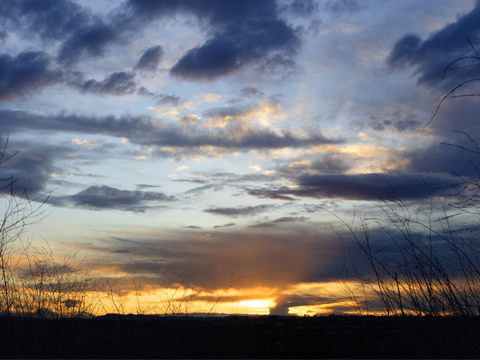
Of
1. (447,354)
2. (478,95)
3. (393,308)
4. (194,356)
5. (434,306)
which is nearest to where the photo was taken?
(478,95)

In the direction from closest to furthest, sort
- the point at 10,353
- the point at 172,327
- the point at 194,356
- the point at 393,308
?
the point at 393,308
the point at 10,353
the point at 194,356
the point at 172,327

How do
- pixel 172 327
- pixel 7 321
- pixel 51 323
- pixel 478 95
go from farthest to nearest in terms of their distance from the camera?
pixel 172 327
pixel 51 323
pixel 7 321
pixel 478 95

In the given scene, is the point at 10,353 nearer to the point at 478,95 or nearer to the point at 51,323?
the point at 51,323

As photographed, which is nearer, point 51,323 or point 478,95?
point 478,95

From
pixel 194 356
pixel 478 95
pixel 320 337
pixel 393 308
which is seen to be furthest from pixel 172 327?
pixel 478 95

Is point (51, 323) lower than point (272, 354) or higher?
higher

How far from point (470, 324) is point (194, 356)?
5.68 metres

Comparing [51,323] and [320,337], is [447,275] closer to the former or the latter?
[320,337]

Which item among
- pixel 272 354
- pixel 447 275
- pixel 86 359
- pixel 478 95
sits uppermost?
pixel 478 95

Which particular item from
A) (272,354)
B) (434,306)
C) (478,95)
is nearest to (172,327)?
(272,354)

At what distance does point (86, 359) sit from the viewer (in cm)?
598

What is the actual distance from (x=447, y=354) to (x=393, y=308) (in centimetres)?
79

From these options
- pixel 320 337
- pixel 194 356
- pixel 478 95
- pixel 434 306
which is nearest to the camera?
pixel 478 95

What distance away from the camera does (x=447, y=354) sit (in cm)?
410
